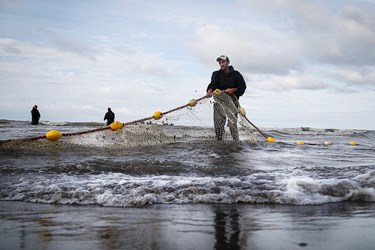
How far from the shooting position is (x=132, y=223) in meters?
2.40

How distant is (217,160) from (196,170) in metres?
0.97

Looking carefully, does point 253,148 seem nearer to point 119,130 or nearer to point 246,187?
point 119,130

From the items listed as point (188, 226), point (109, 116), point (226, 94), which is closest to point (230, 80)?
point (226, 94)

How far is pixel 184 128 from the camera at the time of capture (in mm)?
8391

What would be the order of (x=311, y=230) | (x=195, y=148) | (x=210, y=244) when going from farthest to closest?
(x=195, y=148) → (x=311, y=230) → (x=210, y=244)

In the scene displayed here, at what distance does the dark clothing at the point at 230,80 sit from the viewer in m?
7.92

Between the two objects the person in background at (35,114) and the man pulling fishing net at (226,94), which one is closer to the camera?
the man pulling fishing net at (226,94)

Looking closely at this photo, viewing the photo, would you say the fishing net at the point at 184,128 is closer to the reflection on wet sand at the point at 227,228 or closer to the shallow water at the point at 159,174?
the shallow water at the point at 159,174

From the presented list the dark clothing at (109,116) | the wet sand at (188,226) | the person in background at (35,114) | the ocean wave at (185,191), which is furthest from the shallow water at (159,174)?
the person in background at (35,114)

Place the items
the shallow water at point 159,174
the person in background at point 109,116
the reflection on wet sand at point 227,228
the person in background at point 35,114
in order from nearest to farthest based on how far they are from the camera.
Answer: the reflection on wet sand at point 227,228
the shallow water at point 159,174
the person in background at point 109,116
the person in background at point 35,114

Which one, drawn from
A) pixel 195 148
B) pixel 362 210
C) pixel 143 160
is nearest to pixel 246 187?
pixel 362 210

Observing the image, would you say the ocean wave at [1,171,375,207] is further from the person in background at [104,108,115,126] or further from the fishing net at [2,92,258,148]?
the person in background at [104,108,115,126]

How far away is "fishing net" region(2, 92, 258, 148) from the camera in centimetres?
675

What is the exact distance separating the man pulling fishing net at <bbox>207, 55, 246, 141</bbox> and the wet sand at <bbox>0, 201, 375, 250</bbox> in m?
4.82
